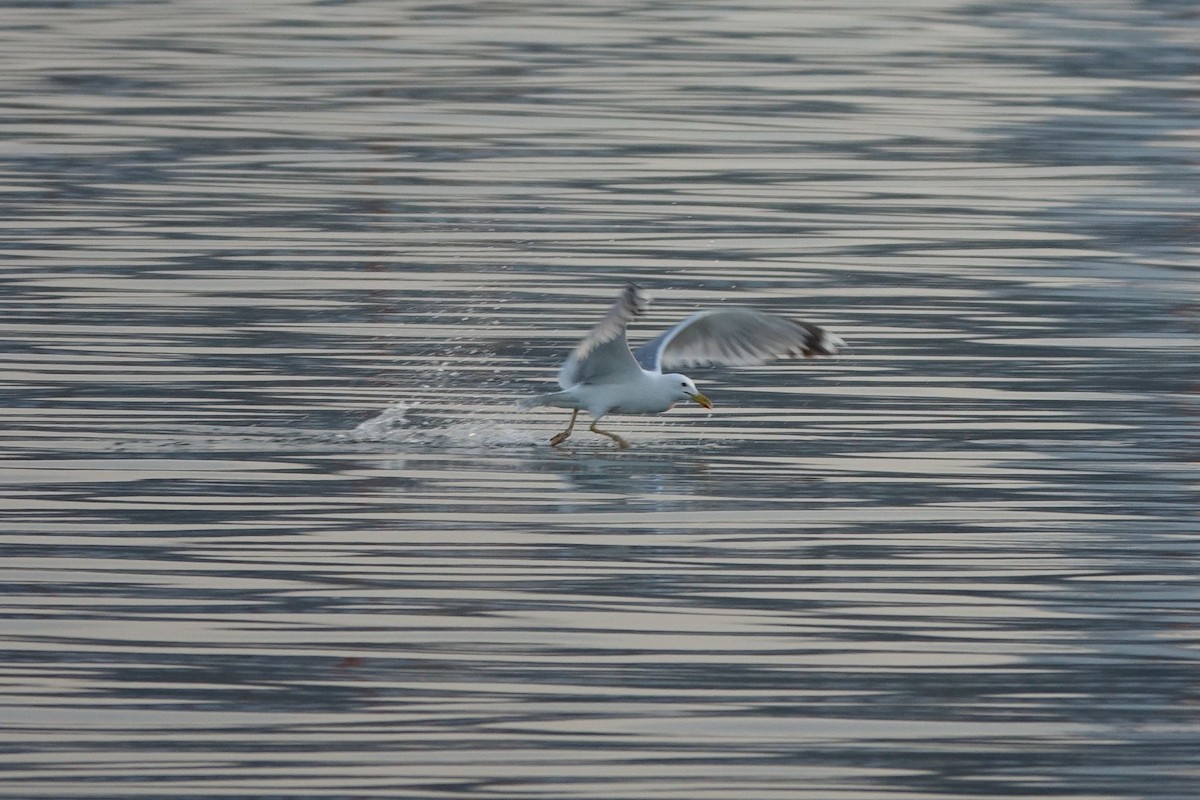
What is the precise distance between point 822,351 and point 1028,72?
53.6 feet

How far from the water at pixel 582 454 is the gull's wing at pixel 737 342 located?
344mm

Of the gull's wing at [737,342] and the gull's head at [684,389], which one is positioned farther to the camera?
the gull's wing at [737,342]

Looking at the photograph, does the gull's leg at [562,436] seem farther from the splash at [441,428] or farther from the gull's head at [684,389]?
the gull's head at [684,389]

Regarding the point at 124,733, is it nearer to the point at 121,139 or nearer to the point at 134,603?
the point at 134,603

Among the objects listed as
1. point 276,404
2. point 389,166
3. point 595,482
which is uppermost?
point 389,166

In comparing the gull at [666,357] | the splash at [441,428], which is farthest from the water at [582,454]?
the gull at [666,357]

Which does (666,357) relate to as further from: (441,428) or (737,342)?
(441,428)

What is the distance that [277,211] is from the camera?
19344mm

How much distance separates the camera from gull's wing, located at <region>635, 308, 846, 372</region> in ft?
42.5

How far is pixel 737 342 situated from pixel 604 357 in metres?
0.91

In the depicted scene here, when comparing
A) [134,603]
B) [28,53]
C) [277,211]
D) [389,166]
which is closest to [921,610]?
[134,603]

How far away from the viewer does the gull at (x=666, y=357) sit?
12.6 metres

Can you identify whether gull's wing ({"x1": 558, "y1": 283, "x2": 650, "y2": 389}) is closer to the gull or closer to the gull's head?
the gull

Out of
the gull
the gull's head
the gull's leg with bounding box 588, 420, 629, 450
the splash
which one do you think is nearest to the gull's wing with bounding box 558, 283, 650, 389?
the gull
